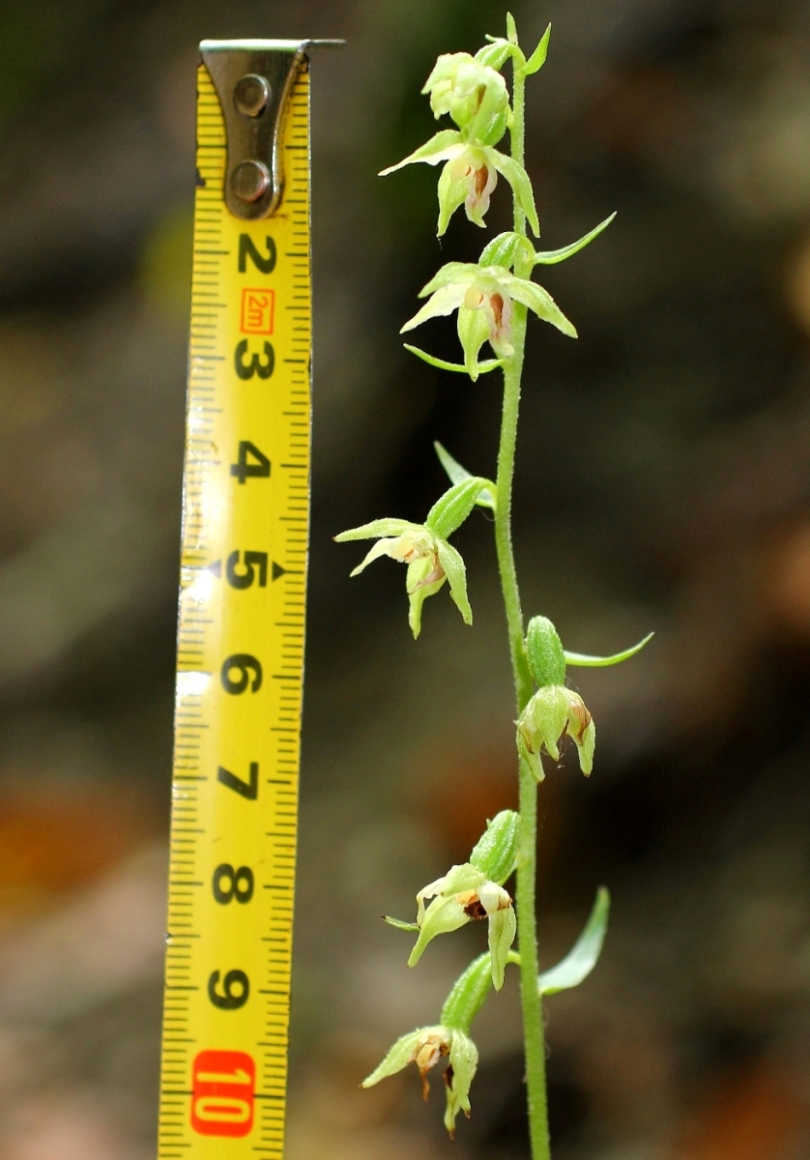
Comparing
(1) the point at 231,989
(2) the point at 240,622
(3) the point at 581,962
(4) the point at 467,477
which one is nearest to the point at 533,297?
(4) the point at 467,477

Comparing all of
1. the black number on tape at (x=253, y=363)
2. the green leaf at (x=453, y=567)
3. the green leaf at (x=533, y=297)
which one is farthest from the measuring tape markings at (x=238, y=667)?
the green leaf at (x=533, y=297)

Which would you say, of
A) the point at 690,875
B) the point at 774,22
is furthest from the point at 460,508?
the point at 774,22

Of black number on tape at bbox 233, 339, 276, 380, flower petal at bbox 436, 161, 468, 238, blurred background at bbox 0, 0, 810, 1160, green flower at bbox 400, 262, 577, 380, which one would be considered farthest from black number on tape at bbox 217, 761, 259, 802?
blurred background at bbox 0, 0, 810, 1160

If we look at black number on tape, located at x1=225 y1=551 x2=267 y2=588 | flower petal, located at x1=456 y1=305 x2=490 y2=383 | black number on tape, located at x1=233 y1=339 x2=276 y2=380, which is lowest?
black number on tape, located at x1=225 y1=551 x2=267 y2=588

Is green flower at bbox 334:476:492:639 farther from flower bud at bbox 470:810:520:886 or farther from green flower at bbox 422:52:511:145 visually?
green flower at bbox 422:52:511:145

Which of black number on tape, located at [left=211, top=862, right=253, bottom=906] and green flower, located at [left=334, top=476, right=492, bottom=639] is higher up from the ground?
green flower, located at [left=334, top=476, right=492, bottom=639]
